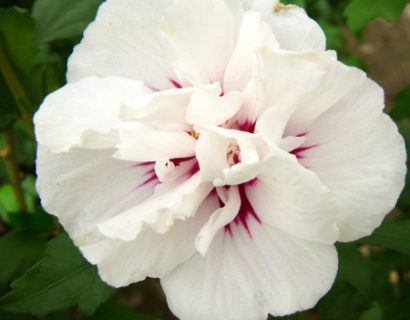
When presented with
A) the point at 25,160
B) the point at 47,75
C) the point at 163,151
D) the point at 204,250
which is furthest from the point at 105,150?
the point at 25,160

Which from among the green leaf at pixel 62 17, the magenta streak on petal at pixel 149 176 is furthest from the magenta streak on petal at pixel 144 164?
the green leaf at pixel 62 17

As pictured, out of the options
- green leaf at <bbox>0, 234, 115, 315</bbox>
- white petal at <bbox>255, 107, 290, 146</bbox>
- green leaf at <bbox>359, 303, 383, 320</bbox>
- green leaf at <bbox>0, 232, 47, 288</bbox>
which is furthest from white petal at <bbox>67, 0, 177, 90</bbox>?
green leaf at <bbox>359, 303, 383, 320</bbox>

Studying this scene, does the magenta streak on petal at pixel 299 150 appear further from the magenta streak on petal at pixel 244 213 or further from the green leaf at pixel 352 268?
the green leaf at pixel 352 268

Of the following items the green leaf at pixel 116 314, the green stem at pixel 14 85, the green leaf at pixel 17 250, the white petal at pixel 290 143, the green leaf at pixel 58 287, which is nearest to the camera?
the white petal at pixel 290 143

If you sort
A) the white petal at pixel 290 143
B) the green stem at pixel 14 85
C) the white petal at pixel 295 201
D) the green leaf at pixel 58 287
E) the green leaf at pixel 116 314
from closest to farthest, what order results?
the white petal at pixel 295 201 → the white petal at pixel 290 143 → the green leaf at pixel 58 287 → the green stem at pixel 14 85 → the green leaf at pixel 116 314

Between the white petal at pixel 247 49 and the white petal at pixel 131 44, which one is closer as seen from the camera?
the white petal at pixel 247 49

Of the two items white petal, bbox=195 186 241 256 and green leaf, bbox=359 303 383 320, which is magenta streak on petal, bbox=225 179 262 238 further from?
green leaf, bbox=359 303 383 320
